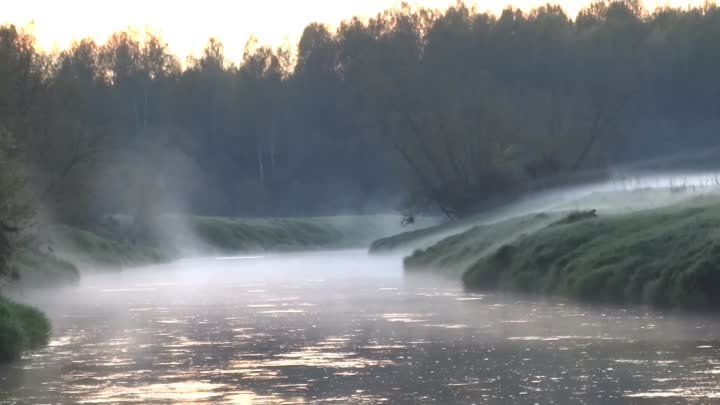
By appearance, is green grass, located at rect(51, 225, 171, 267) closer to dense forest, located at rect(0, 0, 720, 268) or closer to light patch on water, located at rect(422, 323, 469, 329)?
dense forest, located at rect(0, 0, 720, 268)

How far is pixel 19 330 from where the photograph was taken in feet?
115

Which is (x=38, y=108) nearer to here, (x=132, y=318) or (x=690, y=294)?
(x=132, y=318)

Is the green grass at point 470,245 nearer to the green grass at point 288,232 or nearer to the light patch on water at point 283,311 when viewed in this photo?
the light patch on water at point 283,311

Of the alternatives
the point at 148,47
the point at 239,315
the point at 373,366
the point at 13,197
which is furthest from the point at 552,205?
the point at 148,47

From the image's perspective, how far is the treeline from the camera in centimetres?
10063

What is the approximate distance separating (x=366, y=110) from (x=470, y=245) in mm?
38120

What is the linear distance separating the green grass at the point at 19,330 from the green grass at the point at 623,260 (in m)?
17.0

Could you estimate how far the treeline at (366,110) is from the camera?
100631mm

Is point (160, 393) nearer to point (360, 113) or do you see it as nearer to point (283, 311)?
point (283, 311)

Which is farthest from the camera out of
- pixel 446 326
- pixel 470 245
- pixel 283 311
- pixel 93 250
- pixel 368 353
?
pixel 93 250

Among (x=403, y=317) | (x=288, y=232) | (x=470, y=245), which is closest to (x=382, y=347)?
(x=403, y=317)

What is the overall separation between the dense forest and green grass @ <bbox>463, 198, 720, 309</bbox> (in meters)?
17.0

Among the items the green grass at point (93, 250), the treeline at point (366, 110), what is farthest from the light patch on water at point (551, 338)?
the green grass at point (93, 250)

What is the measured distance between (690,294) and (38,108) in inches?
2048
